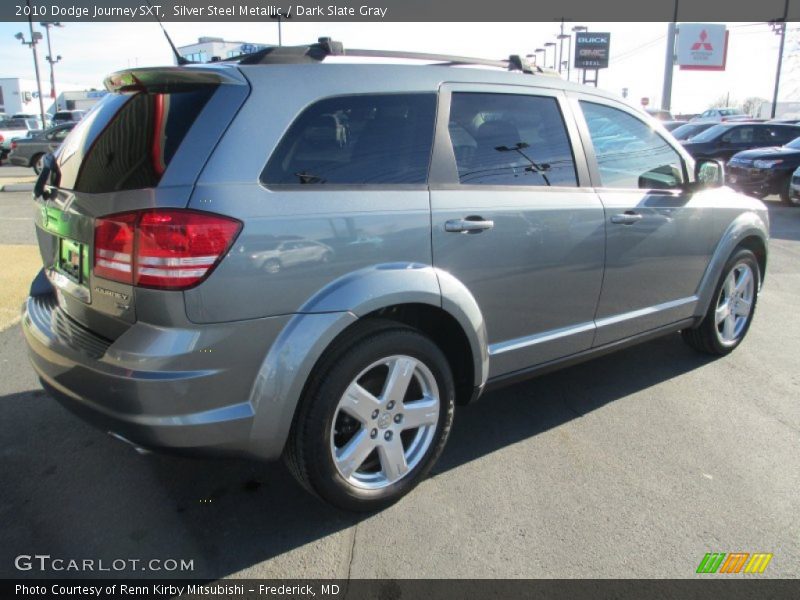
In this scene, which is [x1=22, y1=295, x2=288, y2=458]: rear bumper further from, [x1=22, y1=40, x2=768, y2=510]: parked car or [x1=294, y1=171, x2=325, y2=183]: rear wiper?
[x1=294, y1=171, x2=325, y2=183]: rear wiper

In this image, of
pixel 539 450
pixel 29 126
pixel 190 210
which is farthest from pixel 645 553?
pixel 29 126

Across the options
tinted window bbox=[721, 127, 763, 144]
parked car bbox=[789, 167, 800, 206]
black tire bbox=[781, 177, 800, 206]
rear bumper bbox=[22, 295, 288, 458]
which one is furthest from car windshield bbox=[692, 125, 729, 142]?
rear bumper bbox=[22, 295, 288, 458]

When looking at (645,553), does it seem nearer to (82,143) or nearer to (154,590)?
(154,590)

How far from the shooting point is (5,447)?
3312 millimetres

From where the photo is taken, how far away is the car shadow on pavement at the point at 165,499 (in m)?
2.55

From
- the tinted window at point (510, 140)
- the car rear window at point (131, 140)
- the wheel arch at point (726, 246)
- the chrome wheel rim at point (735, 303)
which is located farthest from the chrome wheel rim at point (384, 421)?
the chrome wheel rim at point (735, 303)

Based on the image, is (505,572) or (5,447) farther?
(5,447)

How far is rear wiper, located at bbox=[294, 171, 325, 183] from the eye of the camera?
2475mm

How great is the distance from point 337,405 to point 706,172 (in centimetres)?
313

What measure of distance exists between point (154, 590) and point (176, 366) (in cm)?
88

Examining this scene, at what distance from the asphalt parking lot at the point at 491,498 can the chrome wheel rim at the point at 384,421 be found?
210 mm

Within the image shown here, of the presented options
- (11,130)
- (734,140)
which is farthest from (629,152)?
(11,130)

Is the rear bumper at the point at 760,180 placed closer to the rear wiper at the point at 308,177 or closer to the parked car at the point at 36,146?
the rear wiper at the point at 308,177

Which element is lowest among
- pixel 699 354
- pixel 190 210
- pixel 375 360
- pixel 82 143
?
pixel 699 354
